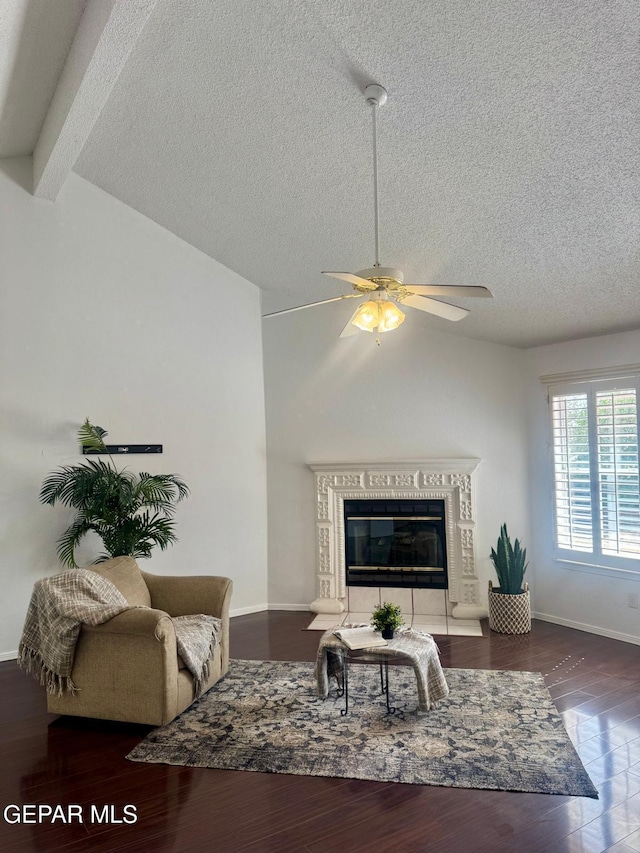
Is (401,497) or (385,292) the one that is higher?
(385,292)

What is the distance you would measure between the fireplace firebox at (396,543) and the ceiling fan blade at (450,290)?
3.64m

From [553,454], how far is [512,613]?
60.6 inches

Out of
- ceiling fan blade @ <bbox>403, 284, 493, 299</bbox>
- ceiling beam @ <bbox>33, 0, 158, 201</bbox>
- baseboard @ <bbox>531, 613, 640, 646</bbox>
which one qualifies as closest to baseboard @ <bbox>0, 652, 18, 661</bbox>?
ceiling beam @ <bbox>33, 0, 158, 201</bbox>

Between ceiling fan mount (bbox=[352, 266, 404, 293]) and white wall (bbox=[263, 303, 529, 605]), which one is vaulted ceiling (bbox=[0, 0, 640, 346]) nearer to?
white wall (bbox=[263, 303, 529, 605])

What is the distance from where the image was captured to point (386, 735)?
3414 millimetres

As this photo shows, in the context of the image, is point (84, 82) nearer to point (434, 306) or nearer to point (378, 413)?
point (434, 306)

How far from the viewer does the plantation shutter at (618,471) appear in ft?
16.8

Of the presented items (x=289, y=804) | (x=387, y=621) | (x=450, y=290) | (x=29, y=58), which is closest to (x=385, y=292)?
(x=450, y=290)

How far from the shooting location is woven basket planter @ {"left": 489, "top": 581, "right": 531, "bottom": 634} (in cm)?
537

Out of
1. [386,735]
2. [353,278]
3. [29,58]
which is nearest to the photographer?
[353,278]

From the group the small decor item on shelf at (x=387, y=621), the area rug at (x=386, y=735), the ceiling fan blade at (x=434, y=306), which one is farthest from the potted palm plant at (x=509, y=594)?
the ceiling fan blade at (x=434, y=306)

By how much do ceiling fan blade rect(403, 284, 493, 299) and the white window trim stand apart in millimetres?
3073

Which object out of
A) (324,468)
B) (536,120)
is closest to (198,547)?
(324,468)

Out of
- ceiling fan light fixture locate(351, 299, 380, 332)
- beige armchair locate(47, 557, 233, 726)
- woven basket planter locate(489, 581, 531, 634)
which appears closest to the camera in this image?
ceiling fan light fixture locate(351, 299, 380, 332)
